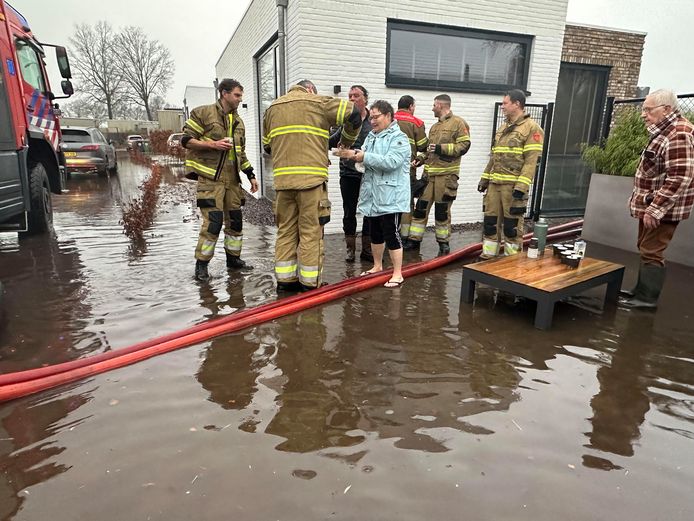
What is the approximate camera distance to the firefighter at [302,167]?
3.92 meters

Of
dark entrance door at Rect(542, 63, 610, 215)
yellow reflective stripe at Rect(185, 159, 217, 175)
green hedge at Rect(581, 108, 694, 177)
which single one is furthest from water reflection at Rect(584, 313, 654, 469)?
dark entrance door at Rect(542, 63, 610, 215)

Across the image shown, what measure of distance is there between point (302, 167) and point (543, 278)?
2.18 metres

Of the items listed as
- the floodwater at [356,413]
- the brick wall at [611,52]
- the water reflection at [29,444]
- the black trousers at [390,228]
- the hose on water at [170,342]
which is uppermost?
the brick wall at [611,52]

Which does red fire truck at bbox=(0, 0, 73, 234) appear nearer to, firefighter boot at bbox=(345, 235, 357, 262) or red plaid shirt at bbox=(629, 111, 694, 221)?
firefighter boot at bbox=(345, 235, 357, 262)

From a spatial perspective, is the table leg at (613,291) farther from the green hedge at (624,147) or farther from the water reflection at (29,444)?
the water reflection at (29,444)

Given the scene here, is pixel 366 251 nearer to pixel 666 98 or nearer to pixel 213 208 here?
pixel 213 208

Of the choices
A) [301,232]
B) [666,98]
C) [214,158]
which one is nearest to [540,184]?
[666,98]

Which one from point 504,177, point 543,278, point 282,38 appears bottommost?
point 543,278

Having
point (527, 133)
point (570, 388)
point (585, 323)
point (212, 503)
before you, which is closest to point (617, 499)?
point (570, 388)

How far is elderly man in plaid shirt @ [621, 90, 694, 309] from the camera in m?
3.67

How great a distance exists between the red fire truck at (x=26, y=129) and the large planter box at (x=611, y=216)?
24.3ft

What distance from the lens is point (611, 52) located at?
902 cm

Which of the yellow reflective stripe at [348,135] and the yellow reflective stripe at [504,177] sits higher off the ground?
the yellow reflective stripe at [348,135]

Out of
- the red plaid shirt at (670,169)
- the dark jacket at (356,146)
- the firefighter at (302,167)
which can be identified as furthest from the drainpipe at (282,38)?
the red plaid shirt at (670,169)
